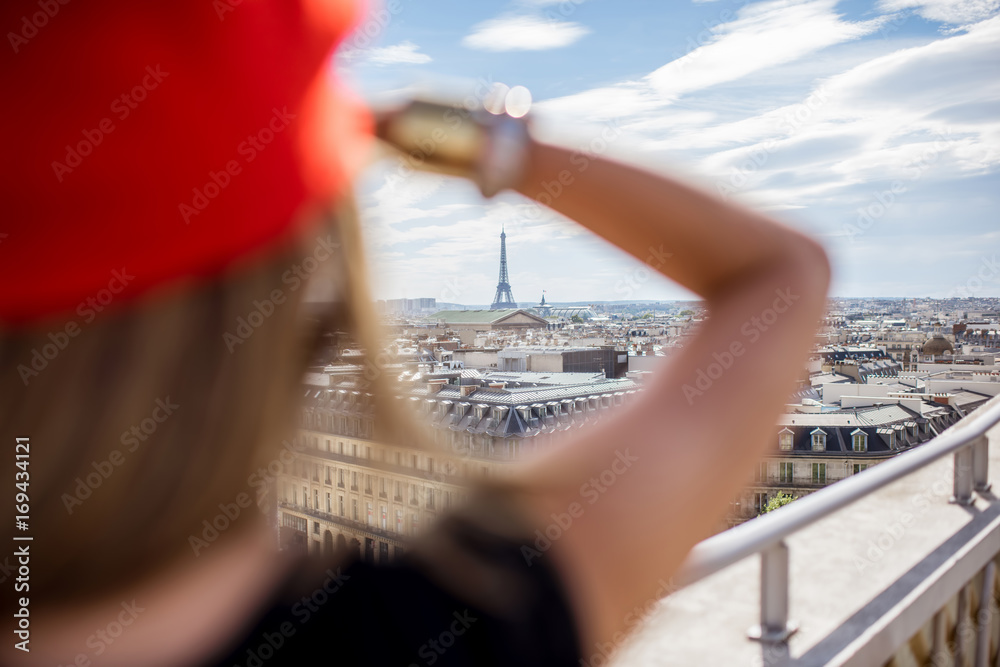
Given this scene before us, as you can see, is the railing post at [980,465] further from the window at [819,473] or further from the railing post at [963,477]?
the window at [819,473]

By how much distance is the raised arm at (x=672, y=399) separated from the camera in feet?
1.08

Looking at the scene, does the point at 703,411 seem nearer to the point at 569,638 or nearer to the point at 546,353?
the point at 569,638

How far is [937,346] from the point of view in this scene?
6781 mm

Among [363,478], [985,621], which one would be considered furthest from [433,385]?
[985,621]

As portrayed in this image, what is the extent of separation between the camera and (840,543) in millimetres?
1253

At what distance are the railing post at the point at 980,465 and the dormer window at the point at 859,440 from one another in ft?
19.5

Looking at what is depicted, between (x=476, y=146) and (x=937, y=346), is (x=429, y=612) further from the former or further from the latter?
(x=937, y=346)

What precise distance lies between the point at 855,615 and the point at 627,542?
2.76 ft

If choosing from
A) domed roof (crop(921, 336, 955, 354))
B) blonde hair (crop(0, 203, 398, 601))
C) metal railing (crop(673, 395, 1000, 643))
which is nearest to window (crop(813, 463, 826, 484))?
domed roof (crop(921, 336, 955, 354))

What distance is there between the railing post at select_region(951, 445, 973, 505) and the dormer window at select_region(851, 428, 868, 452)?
6008 millimetres

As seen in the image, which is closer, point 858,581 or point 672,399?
point 672,399

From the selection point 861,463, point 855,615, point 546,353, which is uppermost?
point 546,353

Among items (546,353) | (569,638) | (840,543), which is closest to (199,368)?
(569,638)

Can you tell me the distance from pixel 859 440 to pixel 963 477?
6.37 metres
